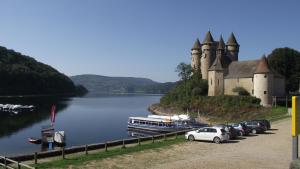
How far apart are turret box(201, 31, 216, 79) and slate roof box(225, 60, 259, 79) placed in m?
8.67

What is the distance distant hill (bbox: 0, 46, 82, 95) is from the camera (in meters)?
167

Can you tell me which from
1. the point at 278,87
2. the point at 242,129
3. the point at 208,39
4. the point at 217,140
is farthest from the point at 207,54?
the point at 217,140

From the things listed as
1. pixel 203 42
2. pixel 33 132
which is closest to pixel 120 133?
→ pixel 33 132

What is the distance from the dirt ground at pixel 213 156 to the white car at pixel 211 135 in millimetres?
627

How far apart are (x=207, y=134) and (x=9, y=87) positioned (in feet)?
507

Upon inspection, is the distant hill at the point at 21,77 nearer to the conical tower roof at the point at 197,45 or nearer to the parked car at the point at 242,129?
the conical tower roof at the point at 197,45

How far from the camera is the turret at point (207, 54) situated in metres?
86.9

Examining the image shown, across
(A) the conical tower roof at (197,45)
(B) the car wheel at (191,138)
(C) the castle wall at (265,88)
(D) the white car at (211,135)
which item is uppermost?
(A) the conical tower roof at (197,45)

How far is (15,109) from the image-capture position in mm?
91875

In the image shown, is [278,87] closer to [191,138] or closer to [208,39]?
[208,39]

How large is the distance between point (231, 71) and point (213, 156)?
5543 centimetres

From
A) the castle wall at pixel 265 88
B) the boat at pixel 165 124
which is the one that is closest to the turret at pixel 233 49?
the castle wall at pixel 265 88

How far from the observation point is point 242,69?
75.2m

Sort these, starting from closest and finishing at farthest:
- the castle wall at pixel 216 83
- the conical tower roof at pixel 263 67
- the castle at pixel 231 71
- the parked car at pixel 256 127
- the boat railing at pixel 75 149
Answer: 1. the boat railing at pixel 75 149
2. the parked car at pixel 256 127
3. the conical tower roof at pixel 263 67
4. the castle at pixel 231 71
5. the castle wall at pixel 216 83
